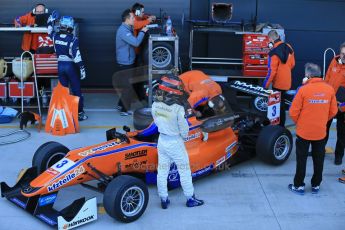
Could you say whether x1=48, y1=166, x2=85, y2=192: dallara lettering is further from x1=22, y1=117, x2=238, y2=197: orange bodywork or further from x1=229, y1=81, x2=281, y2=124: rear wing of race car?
x1=229, y1=81, x2=281, y2=124: rear wing of race car

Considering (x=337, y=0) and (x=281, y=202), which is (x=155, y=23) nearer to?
(x=337, y=0)

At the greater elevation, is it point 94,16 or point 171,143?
point 94,16

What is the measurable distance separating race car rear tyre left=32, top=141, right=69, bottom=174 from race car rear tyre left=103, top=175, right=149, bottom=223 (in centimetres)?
128

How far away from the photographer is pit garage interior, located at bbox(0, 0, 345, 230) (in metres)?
6.25

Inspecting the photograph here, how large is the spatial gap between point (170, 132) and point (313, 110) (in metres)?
1.82

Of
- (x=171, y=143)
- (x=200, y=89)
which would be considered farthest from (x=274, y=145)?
(x=171, y=143)

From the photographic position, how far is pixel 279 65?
897 cm

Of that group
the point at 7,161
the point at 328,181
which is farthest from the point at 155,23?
the point at 328,181

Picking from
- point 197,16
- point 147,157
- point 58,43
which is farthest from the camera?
point 197,16

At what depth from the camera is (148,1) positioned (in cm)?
1220

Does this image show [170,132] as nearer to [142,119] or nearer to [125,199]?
[125,199]

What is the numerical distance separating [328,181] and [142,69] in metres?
4.45

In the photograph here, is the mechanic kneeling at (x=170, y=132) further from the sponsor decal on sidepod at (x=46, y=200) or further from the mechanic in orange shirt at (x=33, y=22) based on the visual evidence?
the mechanic in orange shirt at (x=33, y=22)

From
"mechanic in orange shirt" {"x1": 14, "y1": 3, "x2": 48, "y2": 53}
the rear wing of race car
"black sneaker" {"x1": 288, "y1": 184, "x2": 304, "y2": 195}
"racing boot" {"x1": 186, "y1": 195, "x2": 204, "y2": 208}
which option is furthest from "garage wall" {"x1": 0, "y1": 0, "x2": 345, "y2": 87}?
"racing boot" {"x1": 186, "y1": 195, "x2": 204, "y2": 208}
